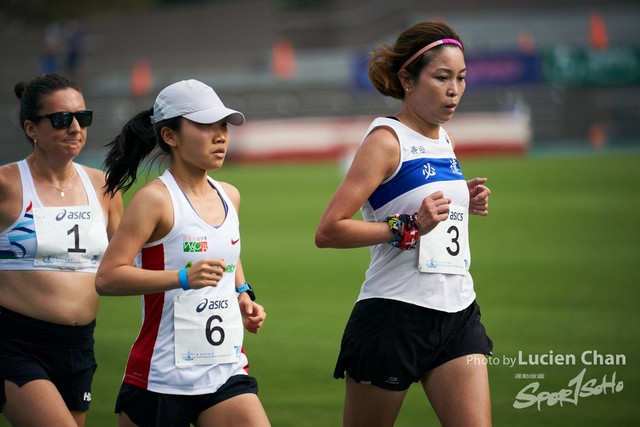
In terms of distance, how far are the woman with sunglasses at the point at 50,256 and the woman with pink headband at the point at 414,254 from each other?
128 centimetres

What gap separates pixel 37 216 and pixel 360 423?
191cm

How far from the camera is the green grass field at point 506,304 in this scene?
263 inches

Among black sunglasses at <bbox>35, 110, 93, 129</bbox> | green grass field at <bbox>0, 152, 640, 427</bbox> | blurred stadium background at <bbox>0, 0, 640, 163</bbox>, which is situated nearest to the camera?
black sunglasses at <bbox>35, 110, 93, 129</bbox>

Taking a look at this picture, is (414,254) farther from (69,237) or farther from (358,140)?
(358,140)

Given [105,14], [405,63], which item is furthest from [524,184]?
[105,14]

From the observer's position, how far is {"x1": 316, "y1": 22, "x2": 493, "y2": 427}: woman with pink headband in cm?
405

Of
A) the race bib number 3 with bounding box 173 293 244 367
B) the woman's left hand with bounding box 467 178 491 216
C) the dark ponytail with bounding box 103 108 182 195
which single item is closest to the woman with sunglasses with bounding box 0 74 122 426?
the dark ponytail with bounding box 103 108 182 195

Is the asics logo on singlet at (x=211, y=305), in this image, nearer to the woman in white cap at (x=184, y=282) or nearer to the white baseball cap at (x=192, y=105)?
the woman in white cap at (x=184, y=282)

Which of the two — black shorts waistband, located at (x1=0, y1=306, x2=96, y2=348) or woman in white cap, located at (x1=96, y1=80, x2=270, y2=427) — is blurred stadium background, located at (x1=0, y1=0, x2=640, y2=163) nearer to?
black shorts waistband, located at (x1=0, y1=306, x2=96, y2=348)

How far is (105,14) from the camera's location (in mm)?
41875

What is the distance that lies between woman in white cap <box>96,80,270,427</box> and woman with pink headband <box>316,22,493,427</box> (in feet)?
1.83

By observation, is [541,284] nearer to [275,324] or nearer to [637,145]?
[275,324]

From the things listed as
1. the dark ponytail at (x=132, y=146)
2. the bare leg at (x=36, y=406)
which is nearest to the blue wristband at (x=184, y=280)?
the dark ponytail at (x=132, y=146)

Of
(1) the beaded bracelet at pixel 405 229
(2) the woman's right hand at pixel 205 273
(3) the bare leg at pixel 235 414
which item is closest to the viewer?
(2) the woman's right hand at pixel 205 273
